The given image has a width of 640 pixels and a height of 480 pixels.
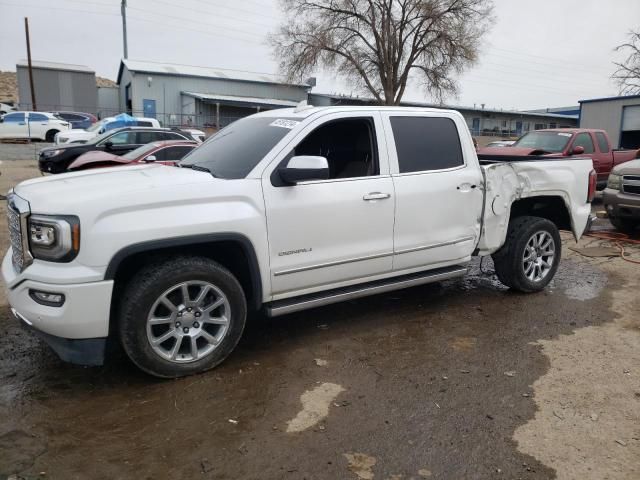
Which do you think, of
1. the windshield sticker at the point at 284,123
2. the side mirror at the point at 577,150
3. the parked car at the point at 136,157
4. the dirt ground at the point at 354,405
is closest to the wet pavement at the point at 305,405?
the dirt ground at the point at 354,405

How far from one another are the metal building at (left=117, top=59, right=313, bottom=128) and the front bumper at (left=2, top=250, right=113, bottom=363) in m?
36.3

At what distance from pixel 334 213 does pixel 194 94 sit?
129 ft

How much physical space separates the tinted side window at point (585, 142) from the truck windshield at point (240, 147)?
9952 millimetres

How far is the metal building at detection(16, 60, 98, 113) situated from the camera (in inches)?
1694

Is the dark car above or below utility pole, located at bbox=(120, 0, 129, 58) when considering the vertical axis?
below

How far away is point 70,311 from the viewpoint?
3.15m

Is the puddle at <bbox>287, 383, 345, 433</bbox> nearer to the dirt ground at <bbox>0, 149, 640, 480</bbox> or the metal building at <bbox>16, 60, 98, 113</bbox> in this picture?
the dirt ground at <bbox>0, 149, 640, 480</bbox>

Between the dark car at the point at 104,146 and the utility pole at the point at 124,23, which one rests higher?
the utility pole at the point at 124,23

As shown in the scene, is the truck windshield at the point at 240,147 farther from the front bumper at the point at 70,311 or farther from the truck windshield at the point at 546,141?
the truck windshield at the point at 546,141

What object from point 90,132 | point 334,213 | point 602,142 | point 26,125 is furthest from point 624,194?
Result: point 26,125

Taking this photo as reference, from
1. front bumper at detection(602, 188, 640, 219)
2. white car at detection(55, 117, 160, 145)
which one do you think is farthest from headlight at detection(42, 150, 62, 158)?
front bumper at detection(602, 188, 640, 219)

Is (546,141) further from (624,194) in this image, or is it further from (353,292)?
Result: (353,292)

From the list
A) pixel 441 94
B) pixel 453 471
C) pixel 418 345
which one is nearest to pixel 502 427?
pixel 453 471

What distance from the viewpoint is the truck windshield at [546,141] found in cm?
1205
